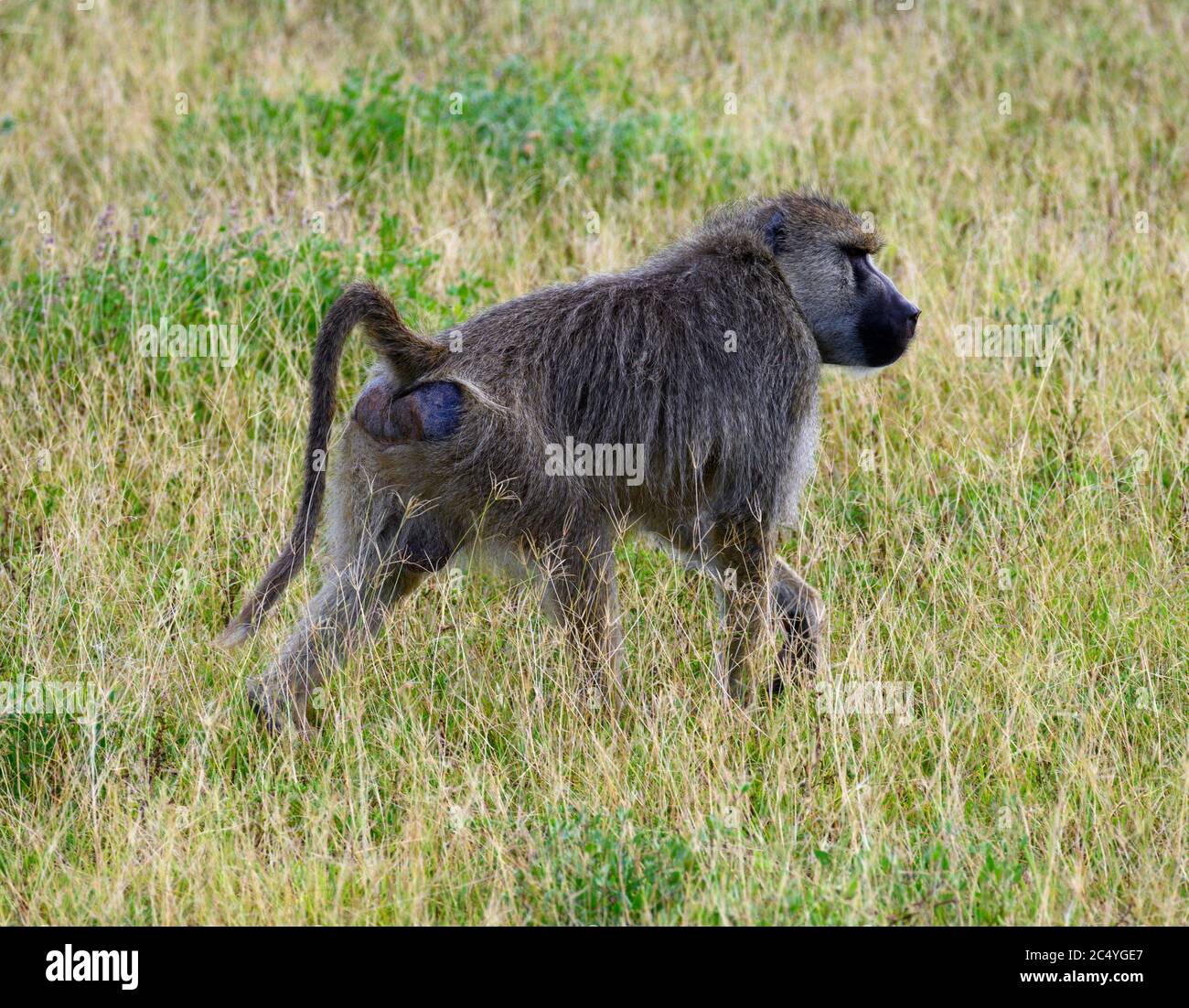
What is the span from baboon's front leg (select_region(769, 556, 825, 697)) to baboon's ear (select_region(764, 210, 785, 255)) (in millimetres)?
1050

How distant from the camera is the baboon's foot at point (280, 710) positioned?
4320mm

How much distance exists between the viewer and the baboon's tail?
421 centimetres

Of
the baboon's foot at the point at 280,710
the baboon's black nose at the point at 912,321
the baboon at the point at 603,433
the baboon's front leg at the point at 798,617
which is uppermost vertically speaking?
the baboon's black nose at the point at 912,321

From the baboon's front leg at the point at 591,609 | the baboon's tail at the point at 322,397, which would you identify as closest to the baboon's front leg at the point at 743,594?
the baboon's front leg at the point at 591,609

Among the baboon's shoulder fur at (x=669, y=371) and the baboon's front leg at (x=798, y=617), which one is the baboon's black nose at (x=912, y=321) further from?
the baboon's front leg at (x=798, y=617)

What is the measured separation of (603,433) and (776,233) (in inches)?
42.1

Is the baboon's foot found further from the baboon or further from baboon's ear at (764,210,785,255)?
baboon's ear at (764,210,785,255)

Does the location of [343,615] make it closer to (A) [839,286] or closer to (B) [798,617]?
(B) [798,617]

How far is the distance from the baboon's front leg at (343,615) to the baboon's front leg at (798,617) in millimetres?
1134

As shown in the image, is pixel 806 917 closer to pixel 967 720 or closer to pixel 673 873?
pixel 673 873

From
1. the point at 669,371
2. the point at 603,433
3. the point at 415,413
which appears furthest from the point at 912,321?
the point at 415,413

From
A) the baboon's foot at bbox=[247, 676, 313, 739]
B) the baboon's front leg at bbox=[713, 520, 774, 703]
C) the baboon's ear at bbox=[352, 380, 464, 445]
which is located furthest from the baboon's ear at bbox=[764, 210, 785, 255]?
the baboon's foot at bbox=[247, 676, 313, 739]

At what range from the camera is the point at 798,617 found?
190 inches

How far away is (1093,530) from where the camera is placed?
530 centimetres
